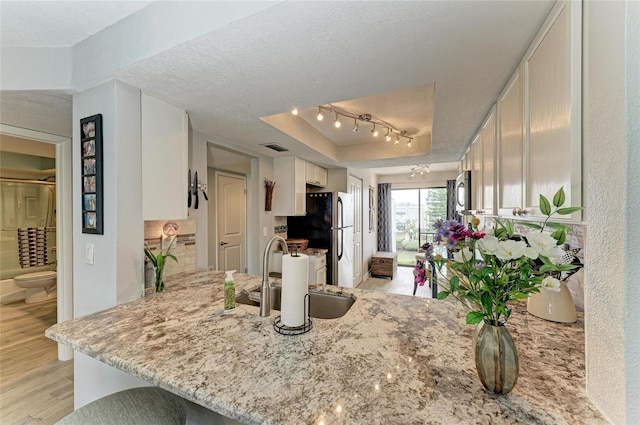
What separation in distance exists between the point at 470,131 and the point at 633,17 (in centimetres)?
183

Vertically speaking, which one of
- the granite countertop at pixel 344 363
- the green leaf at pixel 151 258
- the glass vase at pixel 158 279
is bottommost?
the granite countertop at pixel 344 363

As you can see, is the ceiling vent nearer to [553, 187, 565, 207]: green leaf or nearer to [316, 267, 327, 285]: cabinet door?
[316, 267, 327, 285]: cabinet door

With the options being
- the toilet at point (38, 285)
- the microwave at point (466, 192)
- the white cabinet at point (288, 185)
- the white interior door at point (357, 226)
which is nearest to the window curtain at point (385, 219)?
the white interior door at point (357, 226)

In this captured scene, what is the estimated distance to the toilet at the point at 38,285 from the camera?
360 cm

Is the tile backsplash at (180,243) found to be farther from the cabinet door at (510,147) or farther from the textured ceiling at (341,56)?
the cabinet door at (510,147)

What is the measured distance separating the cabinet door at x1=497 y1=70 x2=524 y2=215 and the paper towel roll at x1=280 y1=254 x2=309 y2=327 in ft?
3.64

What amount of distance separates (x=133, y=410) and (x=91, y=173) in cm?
134

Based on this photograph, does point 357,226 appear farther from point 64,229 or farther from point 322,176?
point 64,229

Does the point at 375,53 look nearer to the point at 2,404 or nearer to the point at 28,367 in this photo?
the point at 2,404

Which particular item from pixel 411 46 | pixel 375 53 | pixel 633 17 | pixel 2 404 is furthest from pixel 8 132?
pixel 633 17

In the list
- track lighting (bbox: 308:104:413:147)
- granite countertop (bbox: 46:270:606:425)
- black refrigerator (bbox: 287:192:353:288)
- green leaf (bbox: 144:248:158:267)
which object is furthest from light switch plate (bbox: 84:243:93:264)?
black refrigerator (bbox: 287:192:353:288)

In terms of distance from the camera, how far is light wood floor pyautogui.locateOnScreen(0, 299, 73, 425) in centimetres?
184

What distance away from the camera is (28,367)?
232cm

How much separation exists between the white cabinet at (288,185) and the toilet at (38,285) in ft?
11.2
